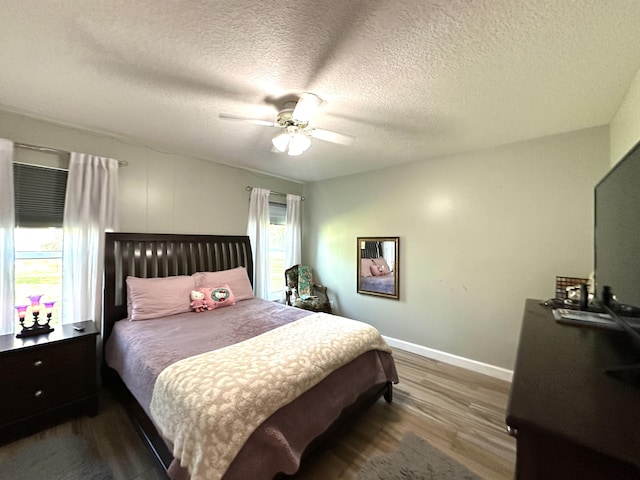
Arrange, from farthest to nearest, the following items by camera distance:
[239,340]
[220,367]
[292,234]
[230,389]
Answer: [292,234]
[239,340]
[220,367]
[230,389]

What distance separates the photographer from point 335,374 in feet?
5.74

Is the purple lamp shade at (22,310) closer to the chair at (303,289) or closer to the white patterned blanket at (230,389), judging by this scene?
the white patterned blanket at (230,389)

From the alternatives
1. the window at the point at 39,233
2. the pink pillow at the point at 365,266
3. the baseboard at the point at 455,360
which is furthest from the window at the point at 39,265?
the baseboard at the point at 455,360

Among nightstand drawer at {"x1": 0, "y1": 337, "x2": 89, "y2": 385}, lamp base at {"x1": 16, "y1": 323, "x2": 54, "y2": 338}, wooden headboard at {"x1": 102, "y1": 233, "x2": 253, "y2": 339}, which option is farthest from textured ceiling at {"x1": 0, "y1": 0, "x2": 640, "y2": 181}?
nightstand drawer at {"x1": 0, "y1": 337, "x2": 89, "y2": 385}

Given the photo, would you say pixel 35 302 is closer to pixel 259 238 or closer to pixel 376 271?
pixel 259 238

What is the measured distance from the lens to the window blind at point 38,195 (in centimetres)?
214

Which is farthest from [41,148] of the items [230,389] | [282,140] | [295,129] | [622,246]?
[622,246]

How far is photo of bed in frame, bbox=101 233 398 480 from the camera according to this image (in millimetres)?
1208

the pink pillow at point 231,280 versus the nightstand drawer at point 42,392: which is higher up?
the pink pillow at point 231,280

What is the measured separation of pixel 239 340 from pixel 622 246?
219 cm

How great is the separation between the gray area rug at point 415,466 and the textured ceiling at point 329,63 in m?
2.42

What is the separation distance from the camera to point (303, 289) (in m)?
4.00

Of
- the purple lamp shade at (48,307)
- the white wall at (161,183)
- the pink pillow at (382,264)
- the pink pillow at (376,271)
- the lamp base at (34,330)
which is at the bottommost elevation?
the lamp base at (34,330)

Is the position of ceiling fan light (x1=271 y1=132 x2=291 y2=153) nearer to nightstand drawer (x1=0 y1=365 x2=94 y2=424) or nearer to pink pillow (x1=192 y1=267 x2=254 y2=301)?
pink pillow (x1=192 y1=267 x2=254 y2=301)
